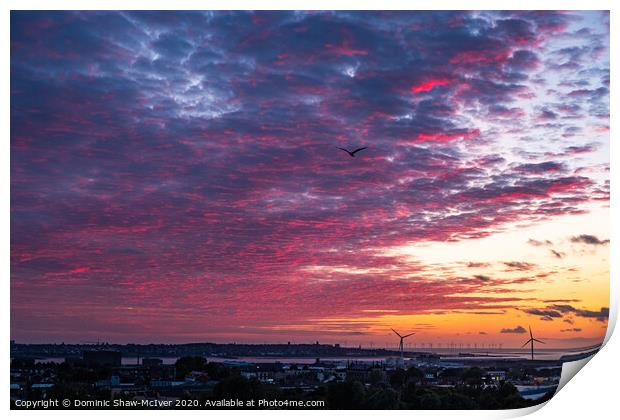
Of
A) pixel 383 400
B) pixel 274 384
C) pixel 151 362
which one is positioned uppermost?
pixel 151 362

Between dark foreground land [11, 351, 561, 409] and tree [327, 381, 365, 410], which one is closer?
dark foreground land [11, 351, 561, 409]

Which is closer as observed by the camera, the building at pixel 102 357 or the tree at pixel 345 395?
the tree at pixel 345 395

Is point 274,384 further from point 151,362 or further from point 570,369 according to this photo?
point 570,369

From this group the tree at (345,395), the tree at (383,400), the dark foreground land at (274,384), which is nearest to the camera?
the dark foreground land at (274,384)

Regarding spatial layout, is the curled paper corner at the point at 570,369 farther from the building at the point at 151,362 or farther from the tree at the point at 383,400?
the building at the point at 151,362

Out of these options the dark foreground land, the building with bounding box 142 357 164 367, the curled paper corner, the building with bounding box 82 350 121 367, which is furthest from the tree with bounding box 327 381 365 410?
the building with bounding box 82 350 121 367

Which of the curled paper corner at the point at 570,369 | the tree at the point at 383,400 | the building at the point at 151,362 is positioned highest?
the building at the point at 151,362

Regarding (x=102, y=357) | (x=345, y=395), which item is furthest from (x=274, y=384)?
(x=102, y=357)

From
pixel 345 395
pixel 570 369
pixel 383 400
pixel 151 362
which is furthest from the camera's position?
pixel 151 362

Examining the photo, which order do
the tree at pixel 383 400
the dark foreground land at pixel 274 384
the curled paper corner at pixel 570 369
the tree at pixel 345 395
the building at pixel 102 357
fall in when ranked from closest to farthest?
the curled paper corner at pixel 570 369, the dark foreground land at pixel 274 384, the tree at pixel 383 400, the tree at pixel 345 395, the building at pixel 102 357

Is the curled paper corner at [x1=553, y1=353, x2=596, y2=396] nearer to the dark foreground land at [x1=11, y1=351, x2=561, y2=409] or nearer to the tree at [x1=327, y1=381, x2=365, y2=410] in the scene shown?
the dark foreground land at [x1=11, y1=351, x2=561, y2=409]

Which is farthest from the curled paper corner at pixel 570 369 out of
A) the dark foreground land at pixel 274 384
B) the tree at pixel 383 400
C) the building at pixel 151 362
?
the building at pixel 151 362
